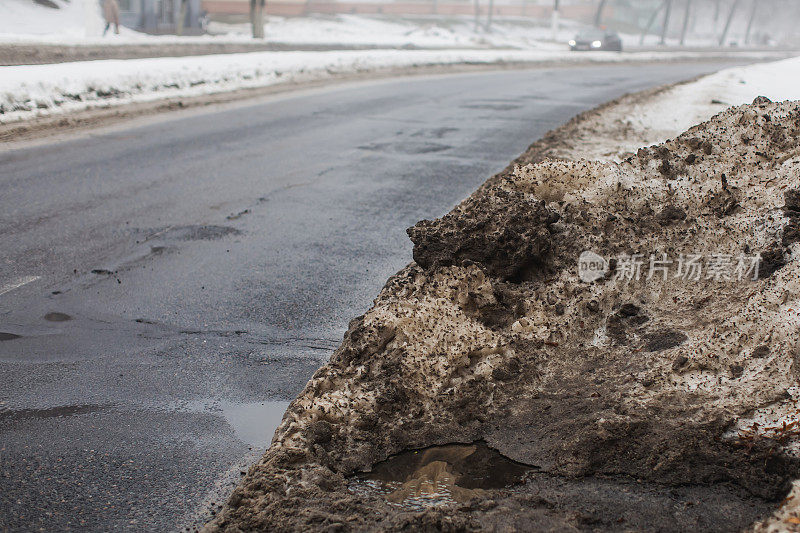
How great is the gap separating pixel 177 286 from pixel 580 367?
283 centimetres

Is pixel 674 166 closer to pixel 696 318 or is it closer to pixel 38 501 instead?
pixel 696 318

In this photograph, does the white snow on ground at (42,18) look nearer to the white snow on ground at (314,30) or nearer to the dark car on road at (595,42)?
the white snow on ground at (314,30)

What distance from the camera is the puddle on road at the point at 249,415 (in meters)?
3.51

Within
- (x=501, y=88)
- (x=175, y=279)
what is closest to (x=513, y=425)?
(x=175, y=279)

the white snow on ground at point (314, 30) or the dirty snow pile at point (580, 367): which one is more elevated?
the white snow on ground at point (314, 30)

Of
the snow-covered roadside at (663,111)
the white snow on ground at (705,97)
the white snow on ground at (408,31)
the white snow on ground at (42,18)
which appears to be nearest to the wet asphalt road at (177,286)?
the snow-covered roadside at (663,111)

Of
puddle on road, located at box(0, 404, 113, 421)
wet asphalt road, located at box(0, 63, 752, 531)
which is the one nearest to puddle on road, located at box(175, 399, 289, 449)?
wet asphalt road, located at box(0, 63, 752, 531)

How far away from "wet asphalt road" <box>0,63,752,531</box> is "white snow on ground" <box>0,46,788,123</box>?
212 cm

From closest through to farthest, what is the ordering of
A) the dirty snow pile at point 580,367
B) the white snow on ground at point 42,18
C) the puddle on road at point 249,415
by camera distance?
the dirty snow pile at point 580,367 → the puddle on road at point 249,415 → the white snow on ground at point 42,18

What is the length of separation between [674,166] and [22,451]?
3.97 meters

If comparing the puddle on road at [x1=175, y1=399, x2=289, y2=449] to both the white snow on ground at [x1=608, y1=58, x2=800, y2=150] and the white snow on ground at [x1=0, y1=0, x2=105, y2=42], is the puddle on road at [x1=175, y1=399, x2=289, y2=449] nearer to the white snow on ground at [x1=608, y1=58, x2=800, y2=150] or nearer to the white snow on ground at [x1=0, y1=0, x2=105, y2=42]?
the white snow on ground at [x1=608, y1=58, x2=800, y2=150]

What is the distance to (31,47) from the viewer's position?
1786 centimetres

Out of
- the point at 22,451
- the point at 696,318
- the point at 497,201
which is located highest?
the point at 497,201

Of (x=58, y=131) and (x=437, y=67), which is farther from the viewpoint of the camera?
(x=437, y=67)
